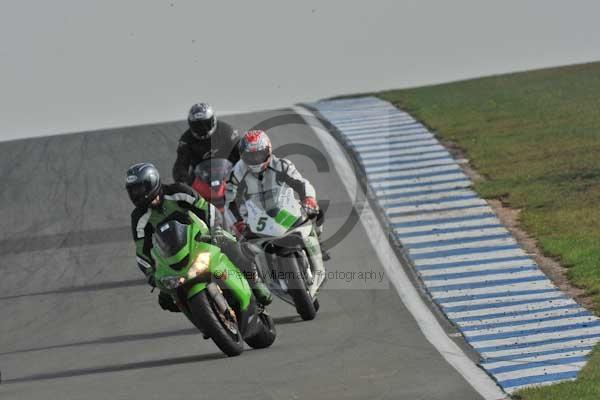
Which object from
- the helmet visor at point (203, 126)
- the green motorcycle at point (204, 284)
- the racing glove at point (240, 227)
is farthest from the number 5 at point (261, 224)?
the helmet visor at point (203, 126)

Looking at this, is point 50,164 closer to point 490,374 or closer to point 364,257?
point 364,257

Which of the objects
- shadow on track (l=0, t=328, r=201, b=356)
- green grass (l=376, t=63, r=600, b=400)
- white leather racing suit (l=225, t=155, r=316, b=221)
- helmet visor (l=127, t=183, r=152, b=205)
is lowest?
green grass (l=376, t=63, r=600, b=400)

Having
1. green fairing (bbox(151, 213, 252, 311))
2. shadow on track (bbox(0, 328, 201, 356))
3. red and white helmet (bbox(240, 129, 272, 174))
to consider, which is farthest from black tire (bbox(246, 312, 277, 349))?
red and white helmet (bbox(240, 129, 272, 174))

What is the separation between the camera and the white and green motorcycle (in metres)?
11.4

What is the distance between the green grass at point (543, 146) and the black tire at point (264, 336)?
2953 millimetres

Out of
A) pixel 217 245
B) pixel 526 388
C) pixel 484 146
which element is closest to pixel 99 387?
pixel 217 245

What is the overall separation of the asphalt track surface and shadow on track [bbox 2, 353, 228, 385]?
0.02m

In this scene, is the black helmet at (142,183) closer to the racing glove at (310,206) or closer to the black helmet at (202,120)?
the racing glove at (310,206)

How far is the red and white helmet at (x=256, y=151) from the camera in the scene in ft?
39.0

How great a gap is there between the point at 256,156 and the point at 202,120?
246 cm

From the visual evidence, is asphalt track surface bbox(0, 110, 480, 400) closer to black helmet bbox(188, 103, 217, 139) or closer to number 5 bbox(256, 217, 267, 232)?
number 5 bbox(256, 217, 267, 232)

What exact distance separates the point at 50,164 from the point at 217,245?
12.6m

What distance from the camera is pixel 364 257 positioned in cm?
1505

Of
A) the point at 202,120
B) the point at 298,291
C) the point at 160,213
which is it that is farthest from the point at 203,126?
the point at 160,213
